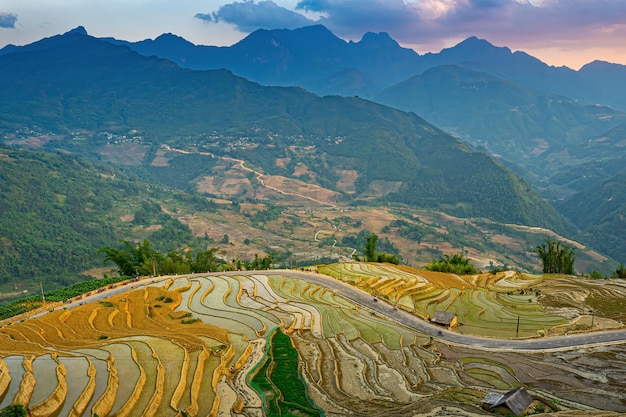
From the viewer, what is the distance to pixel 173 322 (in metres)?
45.4

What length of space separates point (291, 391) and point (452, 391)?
1100 centimetres

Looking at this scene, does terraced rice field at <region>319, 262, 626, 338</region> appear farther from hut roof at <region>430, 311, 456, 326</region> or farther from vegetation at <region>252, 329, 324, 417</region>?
vegetation at <region>252, 329, 324, 417</region>

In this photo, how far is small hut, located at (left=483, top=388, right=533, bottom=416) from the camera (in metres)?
27.8

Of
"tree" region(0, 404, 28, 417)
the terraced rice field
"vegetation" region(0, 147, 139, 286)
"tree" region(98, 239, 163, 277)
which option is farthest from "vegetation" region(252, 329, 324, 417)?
"vegetation" region(0, 147, 139, 286)

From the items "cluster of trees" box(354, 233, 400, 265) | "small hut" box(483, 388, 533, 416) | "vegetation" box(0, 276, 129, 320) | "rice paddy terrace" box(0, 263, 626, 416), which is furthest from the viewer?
"cluster of trees" box(354, 233, 400, 265)

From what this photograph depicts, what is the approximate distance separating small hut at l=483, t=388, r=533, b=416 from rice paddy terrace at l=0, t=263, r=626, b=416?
3.81 feet

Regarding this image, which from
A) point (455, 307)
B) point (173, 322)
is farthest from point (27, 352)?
point (455, 307)

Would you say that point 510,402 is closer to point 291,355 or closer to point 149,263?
point 291,355

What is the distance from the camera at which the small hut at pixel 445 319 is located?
50.5 m

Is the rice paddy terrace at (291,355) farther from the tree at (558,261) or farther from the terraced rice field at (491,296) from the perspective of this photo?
the tree at (558,261)

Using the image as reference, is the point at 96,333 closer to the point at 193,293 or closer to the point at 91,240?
the point at 193,293

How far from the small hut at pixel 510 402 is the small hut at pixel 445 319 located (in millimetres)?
20617

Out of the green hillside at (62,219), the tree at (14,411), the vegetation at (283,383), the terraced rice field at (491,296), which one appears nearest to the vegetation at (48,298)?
the vegetation at (283,383)

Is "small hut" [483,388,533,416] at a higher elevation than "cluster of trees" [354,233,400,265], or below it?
higher
